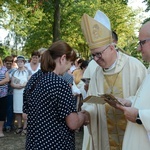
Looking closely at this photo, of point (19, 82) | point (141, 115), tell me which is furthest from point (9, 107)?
point (141, 115)

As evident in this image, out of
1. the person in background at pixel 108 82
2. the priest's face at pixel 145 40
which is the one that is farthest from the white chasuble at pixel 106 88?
the priest's face at pixel 145 40

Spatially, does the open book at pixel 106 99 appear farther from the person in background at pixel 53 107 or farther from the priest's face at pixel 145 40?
the priest's face at pixel 145 40

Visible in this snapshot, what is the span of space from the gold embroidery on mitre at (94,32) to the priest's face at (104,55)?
80 millimetres

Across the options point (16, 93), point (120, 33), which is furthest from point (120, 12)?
point (16, 93)

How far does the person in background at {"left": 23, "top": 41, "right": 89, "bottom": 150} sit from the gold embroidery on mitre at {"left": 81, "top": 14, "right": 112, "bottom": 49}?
1.72ft

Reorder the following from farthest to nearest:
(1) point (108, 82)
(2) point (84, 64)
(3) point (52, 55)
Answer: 1. (2) point (84, 64)
2. (1) point (108, 82)
3. (3) point (52, 55)

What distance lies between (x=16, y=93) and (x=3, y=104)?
1.31 ft

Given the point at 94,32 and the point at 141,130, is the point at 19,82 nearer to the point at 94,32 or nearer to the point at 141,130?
the point at 94,32

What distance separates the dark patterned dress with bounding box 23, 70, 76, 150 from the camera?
2.54 meters

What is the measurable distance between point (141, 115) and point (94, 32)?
4.16ft

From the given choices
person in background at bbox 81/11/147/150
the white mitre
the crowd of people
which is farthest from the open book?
the white mitre

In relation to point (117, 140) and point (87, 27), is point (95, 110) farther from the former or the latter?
point (87, 27)

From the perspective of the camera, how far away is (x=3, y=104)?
6973 millimetres

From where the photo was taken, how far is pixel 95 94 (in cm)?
341
